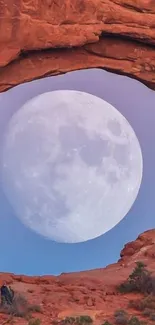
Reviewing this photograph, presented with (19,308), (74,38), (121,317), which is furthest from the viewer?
(74,38)

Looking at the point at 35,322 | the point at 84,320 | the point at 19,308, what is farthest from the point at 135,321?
the point at 19,308

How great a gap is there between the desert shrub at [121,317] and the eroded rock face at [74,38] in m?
6.37

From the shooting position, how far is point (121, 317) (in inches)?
488

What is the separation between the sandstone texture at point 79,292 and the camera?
44.0 ft

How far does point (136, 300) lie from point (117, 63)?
6660mm

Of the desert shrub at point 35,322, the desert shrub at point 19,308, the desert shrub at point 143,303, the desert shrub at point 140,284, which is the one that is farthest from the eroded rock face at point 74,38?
the desert shrub at point 143,303

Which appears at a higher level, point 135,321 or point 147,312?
point 147,312

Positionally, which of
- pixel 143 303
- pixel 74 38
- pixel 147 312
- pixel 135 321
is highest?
pixel 74 38

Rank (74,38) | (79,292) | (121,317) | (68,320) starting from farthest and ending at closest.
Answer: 1. (79,292)
2. (74,38)
3. (121,317)
4. (68,320)

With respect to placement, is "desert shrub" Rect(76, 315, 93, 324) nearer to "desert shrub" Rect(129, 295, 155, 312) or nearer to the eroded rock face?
"desert shrub" Rect(129, 295, 155, 312)

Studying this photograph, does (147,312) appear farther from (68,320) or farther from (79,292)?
(79,292)

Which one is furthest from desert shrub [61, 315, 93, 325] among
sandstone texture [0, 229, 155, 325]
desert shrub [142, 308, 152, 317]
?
desert shrub [142, 308, 152, 317]

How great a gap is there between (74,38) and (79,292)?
7.12 m

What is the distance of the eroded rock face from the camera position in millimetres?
13703
